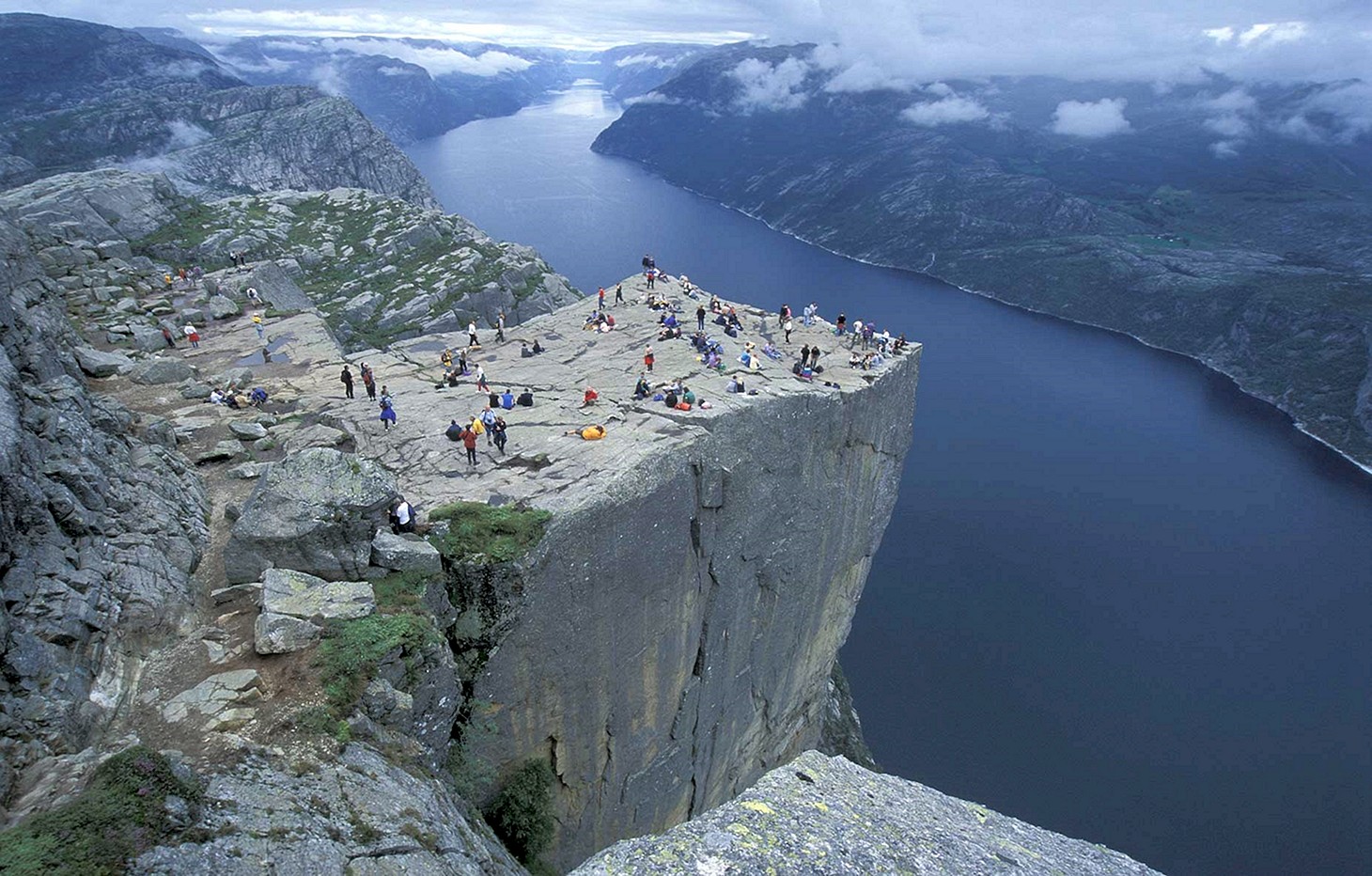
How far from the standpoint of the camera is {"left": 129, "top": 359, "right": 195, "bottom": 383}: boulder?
2941 cm

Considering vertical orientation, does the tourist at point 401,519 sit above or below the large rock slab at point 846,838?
above

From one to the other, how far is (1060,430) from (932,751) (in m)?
65.4

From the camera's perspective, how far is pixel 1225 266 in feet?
644

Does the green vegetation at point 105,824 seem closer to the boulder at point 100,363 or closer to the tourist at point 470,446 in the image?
the tourist at point 470,446

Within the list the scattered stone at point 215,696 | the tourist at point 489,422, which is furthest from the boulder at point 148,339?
the scattered stone at point 215,696

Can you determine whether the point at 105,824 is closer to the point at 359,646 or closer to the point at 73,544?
the point at 359,646

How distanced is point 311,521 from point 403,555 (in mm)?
2324

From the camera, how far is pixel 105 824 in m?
9.38

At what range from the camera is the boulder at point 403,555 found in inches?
712

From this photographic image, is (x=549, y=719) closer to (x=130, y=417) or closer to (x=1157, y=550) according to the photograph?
(x=130, y=417)

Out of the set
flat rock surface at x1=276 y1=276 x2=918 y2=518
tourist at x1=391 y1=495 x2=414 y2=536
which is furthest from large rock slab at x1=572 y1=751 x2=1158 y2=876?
flat rock surface at x1=276 y1=276 x2=918 y2=518

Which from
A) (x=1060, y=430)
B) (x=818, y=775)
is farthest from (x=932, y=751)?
(x=1060, y=430)

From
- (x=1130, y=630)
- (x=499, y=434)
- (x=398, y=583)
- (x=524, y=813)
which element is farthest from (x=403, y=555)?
(x=1130, y=630)

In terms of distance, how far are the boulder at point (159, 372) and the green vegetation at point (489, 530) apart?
17.5m
